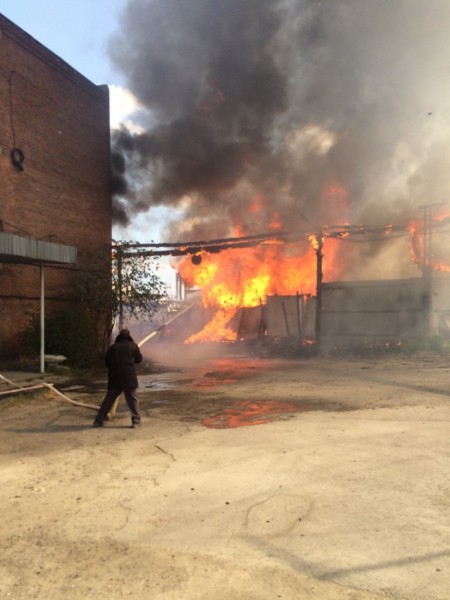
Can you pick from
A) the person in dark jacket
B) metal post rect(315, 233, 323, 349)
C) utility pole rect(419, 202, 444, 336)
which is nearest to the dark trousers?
the person in dark jacket

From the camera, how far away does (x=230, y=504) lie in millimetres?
4098

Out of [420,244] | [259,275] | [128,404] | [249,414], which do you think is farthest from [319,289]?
[128,404]

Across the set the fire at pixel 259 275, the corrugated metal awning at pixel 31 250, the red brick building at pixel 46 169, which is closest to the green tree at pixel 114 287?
the red brick building at pixel 46 169

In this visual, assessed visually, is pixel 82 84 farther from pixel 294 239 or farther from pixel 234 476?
pixel 234 476

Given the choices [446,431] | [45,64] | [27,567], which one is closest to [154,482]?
[27,567]

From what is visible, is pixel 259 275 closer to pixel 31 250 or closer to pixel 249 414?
pixel 31 250

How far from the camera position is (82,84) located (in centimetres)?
1819

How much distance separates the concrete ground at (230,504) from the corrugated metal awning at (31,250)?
3.53 m

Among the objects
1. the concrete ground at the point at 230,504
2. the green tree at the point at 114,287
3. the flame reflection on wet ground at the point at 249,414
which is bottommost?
the flame reflection on wet ground at the point at 249,414

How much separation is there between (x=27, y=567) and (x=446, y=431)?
5270 millimetres

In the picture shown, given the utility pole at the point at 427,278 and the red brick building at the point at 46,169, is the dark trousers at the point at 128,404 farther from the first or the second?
the utility pole at the point at 427,278

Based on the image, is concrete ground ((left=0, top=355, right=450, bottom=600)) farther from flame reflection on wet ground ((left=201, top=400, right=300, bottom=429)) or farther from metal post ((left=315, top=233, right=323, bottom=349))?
metal post ((left=315, top=233, right=323, bottom=349))

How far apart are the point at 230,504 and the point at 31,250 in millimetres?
8152

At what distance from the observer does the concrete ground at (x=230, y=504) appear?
2947 mm
